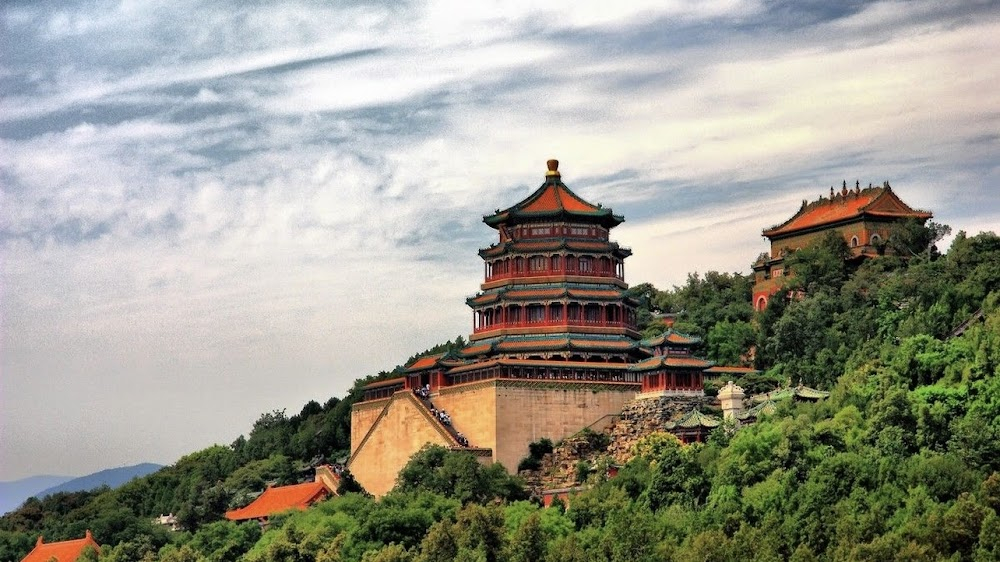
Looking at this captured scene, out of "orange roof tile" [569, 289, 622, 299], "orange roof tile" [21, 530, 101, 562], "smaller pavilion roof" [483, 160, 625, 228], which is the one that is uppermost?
"smaller pavilion roof" [483, 160, 625, 228]

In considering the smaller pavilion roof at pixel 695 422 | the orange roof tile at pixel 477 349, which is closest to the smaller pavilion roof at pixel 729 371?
the smaller pavilion roof at pixel 695 422

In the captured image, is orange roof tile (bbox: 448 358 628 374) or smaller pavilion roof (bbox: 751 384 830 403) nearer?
smaller pavilion roof (bbox: 751 384 830 403)

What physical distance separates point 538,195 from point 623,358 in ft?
25.4

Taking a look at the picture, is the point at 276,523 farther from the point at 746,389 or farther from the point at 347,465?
the point at 746,389

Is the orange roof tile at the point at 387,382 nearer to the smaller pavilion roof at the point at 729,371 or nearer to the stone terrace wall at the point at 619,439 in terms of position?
the stone terrace wall at the point at 619,439

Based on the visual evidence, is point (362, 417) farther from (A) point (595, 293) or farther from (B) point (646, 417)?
(B) point (646, 417)

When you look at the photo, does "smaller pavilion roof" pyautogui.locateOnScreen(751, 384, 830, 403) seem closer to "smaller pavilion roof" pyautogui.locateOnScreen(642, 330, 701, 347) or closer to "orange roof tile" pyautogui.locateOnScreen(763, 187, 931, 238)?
"smaller pavilion roof" pyautogui.locateOnScreen(642, 330, 701, 347)

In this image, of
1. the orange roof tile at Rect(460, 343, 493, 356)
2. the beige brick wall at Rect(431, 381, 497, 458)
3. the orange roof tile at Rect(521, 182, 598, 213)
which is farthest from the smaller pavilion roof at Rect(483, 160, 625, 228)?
the beige brick wall at Rect(431, 381, 497, 458)

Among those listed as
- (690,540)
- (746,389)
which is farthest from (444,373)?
(690,540)

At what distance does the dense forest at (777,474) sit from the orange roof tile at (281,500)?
55.2 inches

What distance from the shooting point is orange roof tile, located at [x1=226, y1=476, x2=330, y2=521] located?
7488cm

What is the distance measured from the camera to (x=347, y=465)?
255 feet

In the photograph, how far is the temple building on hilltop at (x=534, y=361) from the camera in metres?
71.6

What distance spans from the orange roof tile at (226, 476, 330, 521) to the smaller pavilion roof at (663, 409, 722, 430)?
14409mm
